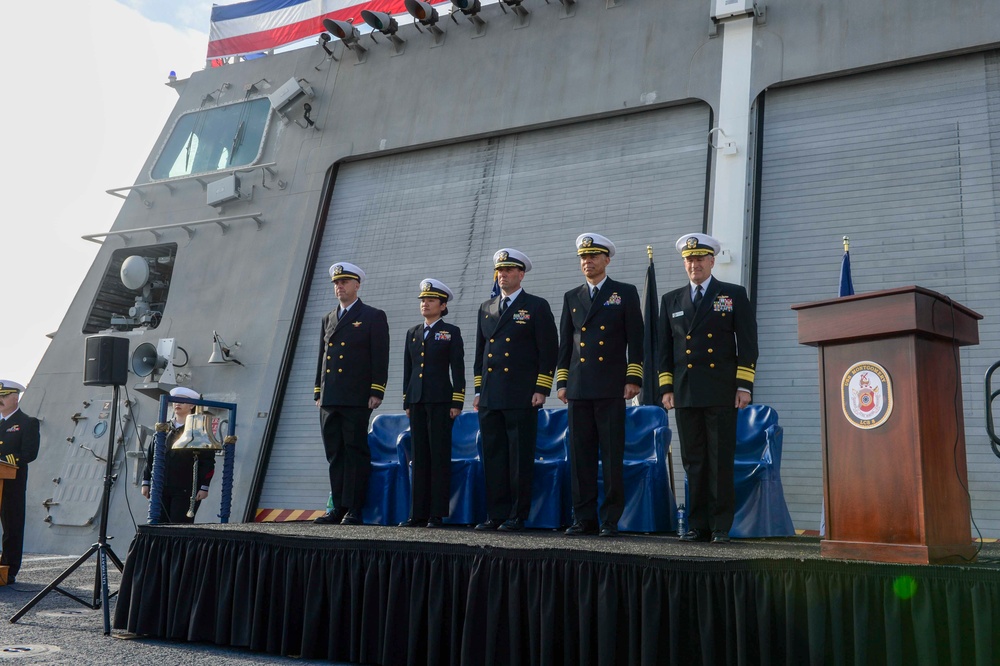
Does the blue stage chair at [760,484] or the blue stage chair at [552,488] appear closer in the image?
the blue stage chair at [760,484]

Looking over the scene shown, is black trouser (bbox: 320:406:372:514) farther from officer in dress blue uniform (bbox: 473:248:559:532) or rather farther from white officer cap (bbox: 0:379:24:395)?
white officer cap (bbox: 0:379:24:395)

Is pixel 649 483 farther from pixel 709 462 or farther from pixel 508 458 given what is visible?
pixel 709 462

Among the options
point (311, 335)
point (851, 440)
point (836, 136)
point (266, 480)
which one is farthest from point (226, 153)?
point (851, 440)

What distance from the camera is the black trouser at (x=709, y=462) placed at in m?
3.83

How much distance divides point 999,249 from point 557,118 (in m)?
3.69

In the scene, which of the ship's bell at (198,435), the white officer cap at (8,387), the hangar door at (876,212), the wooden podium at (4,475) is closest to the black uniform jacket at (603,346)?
the ship's bell at (198,435)

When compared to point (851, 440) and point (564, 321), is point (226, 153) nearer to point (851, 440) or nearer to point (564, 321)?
point (564, 321)

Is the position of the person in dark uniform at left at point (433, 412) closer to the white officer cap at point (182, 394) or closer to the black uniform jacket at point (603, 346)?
the black uniform jacket at point (603, 346)

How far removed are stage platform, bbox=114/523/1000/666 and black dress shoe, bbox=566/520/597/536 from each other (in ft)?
1.04

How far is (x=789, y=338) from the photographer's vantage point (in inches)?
251

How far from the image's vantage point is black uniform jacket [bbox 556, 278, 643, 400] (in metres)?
4.16

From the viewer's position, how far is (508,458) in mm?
4578

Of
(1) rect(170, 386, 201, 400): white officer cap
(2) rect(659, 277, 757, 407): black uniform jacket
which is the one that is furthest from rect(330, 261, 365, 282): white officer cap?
(1) rect(170, 386, 201, 400): white officer cap

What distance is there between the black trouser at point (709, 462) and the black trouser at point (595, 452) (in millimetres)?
324
